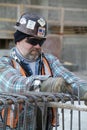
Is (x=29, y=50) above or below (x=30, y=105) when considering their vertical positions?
above

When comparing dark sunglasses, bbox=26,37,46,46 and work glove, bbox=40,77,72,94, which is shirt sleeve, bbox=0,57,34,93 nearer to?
work glove, bbox=40,77,72,94

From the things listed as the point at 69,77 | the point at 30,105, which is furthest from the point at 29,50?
the point at 30,105

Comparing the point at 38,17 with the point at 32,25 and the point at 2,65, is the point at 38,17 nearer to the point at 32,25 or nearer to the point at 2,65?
the point at 32,25

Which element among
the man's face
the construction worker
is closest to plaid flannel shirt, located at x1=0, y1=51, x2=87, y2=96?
the construction worker

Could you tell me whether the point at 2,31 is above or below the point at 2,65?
below

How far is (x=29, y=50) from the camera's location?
294 cm

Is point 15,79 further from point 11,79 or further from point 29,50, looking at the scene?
point 29,50

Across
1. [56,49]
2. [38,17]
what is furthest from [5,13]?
[38,17]

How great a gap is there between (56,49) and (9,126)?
13482 millimetres

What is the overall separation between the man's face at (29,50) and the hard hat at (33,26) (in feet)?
0.22

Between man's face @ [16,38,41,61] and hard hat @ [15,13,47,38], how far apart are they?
A: 7 cm

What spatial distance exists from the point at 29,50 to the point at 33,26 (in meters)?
0.16

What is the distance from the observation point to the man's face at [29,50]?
293 cm

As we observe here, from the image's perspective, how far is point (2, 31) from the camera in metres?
16.3
